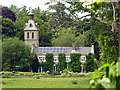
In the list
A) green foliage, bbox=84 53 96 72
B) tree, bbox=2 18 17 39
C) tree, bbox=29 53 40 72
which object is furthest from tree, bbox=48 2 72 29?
tree, bbox=29 53 40 72

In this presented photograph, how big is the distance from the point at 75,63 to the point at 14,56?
9646mm

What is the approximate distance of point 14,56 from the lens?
41.8 metres

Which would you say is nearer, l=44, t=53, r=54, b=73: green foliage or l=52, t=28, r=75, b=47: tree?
l=44, t=53, r=54, b=73: green foliage

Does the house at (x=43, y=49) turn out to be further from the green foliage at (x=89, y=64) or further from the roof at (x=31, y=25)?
the green foliage at (x=89, y=64)

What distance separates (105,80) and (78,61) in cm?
3779

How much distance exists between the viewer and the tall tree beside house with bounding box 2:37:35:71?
41438mm

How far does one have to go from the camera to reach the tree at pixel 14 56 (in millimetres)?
41453

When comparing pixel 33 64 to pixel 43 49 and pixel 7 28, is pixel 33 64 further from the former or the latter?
pixel 7 28

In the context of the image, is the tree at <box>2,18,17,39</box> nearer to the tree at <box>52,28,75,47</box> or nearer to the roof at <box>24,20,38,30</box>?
the roof at <box>24,20,38,30</box>

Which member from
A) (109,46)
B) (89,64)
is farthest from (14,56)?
(109,46)

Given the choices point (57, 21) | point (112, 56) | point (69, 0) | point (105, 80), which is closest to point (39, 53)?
point (57, 21)

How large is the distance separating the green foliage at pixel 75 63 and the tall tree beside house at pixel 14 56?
694 cm

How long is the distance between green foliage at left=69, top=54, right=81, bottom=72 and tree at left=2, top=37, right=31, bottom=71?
7047 mm

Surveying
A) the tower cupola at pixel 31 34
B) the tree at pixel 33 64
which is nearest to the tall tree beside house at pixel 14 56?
the tree at pixel 33 64
